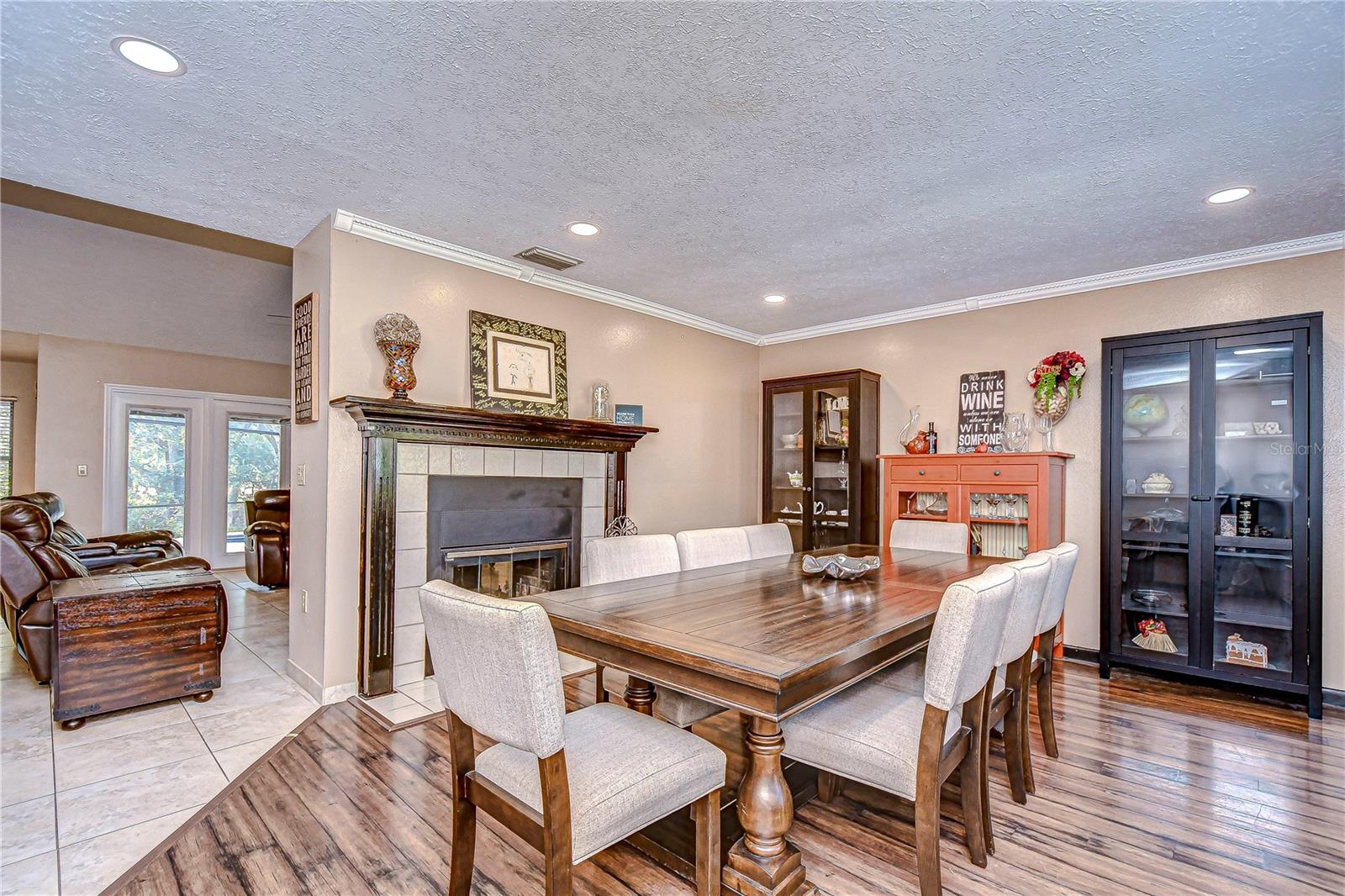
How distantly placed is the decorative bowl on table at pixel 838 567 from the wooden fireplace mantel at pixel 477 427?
1.85 meters

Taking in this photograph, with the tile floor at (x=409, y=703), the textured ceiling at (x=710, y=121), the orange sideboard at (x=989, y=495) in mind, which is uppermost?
the textured ceiling at (x=710, y=121)

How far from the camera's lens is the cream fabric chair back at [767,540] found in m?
3.32

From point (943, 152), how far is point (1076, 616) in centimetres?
319

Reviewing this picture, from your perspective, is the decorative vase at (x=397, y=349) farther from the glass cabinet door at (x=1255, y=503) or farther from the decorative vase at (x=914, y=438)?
the glass cabinet door at (x=1255, y=503)

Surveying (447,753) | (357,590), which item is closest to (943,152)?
(447,753)

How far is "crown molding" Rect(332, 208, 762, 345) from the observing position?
3266 millimetres

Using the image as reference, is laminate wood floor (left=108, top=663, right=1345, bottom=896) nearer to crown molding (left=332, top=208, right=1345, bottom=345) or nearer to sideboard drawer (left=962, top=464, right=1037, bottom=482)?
sideboard drawer (left=962, top=464, right=1037, bottom=482)

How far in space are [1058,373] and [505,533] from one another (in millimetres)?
3657

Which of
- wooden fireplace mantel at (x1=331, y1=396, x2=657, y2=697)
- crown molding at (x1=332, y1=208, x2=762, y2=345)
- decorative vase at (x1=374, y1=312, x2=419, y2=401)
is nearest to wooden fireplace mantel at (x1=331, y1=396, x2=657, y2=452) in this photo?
wooden fireplace mantel at (x1=331, y1=396, x2=657, y2=697)

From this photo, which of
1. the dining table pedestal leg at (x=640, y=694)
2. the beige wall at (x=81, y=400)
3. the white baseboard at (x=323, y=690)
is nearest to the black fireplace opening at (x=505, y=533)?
the white baseboard at (x=323, y=690)

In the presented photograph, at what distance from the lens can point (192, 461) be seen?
6980mm

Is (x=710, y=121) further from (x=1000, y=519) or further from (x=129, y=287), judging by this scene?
(x=129, y=287)

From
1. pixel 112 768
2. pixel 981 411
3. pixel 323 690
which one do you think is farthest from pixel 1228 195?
pixel 112 768

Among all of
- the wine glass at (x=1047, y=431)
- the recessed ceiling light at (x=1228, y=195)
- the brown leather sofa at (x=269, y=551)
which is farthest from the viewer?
the brown leather sofa at (x=269, y=551)
